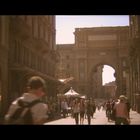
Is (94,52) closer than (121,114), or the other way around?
(121,114)

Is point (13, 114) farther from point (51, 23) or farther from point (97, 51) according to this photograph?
point (97, 51)

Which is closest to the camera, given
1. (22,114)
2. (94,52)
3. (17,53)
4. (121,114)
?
(22,114)

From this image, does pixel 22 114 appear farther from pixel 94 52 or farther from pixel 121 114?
pixel 94 52

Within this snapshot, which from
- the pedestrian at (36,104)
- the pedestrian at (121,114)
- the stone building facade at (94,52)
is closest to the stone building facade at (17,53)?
the pedestrian at (121,114)

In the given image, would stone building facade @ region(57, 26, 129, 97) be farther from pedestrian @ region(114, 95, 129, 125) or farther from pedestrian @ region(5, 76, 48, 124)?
pedestrian @ region(5, 76, 48, 124)

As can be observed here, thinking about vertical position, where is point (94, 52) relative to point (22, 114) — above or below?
above

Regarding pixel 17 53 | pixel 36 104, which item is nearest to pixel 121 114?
pixel 36 104

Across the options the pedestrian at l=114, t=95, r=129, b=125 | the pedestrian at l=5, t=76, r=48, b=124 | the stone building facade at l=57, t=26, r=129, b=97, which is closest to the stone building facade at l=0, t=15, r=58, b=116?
the pedestrian at l=114, t=95, r=129, b=125

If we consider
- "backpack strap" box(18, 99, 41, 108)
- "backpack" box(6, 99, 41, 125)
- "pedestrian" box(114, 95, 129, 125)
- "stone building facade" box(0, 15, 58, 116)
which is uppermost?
"stone building facade" box(0, 15, 58, 116)

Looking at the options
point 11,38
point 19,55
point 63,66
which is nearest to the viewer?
point 11,38
